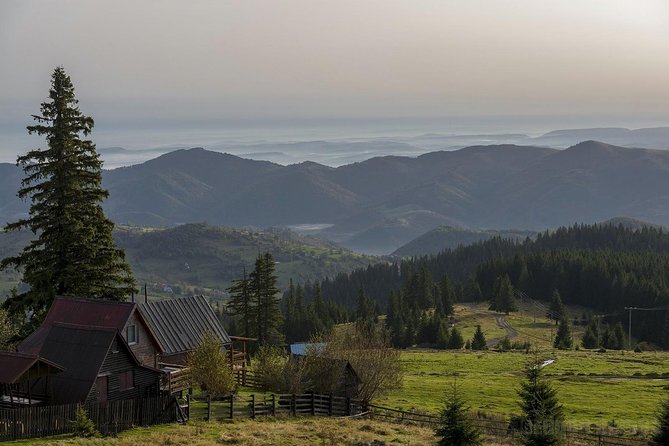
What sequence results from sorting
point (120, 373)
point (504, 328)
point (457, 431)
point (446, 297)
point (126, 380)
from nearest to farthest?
point (457, 431) → point (120, 373) → point (126, 380) → point (504, 328) → point (446, 297)

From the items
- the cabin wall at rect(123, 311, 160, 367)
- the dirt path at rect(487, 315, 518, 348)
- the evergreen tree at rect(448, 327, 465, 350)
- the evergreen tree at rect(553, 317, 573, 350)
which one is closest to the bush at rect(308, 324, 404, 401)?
the cabin wall at rect(123, 311, 160, 367)

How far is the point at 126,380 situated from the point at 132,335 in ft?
15.2

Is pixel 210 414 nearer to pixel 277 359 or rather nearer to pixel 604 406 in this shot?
pixel 277 359

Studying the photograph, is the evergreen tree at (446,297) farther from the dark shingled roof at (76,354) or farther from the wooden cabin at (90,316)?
the dark shingled roof at (76,354)

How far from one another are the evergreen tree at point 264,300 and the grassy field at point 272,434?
50.0m

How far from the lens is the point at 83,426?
126ft

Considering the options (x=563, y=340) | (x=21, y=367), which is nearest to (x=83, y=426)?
(x=21, y=367)

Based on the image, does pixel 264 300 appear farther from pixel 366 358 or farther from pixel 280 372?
pixel 280 372

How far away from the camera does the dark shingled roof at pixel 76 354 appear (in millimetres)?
42906

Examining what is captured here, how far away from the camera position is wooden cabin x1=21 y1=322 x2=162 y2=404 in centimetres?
4300

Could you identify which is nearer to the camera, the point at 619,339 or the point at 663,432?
the point at 663,432

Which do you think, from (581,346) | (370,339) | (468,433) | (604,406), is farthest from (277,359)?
(581,346)

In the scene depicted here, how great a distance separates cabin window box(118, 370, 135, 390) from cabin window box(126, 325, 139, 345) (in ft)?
12.4

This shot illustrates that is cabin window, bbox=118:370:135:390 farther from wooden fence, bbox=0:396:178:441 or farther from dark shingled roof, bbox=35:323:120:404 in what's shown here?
wooden fence, bbox=0:396:178:441
